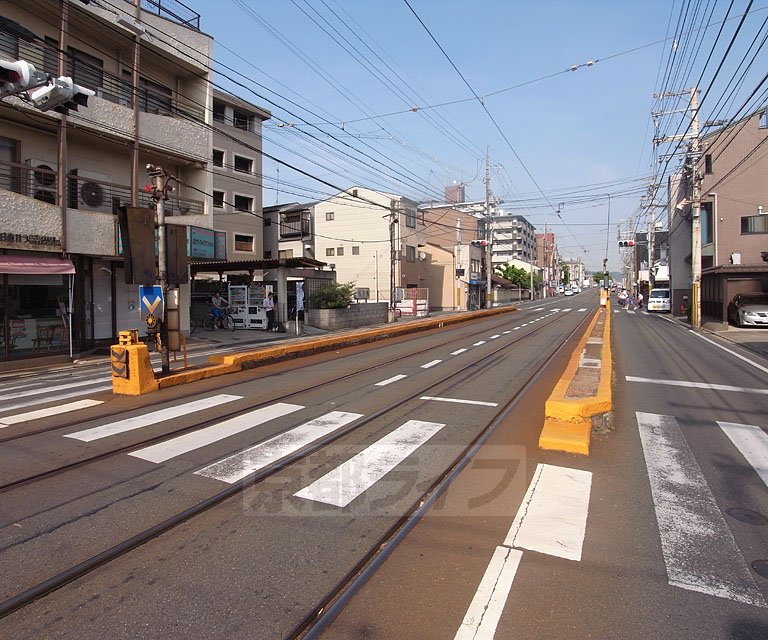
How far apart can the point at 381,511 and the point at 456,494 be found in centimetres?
77

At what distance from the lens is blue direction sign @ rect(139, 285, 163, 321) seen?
384 inches

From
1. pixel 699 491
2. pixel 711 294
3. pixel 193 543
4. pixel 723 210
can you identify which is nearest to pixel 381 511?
pixel 193 543

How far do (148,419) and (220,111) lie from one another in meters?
29.9

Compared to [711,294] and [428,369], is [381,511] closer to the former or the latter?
[428,369]

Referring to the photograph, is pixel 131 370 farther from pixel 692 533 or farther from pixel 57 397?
pixel 692 533

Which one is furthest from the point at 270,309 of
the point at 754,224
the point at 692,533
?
the point at 754,224

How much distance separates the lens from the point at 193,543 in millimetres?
3641

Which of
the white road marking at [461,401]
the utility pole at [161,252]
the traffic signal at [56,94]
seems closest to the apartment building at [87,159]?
the utility pole at [161,252]

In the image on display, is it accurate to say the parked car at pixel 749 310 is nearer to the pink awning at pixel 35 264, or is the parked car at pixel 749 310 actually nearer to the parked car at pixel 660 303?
the parked car at pixel 660 303

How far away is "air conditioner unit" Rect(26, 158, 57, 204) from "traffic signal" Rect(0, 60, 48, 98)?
30.0 feet

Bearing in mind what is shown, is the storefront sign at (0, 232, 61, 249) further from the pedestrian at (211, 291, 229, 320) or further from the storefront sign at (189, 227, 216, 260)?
the pedestrian at (211, 291, 229, 320)

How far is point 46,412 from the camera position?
7.62 meters

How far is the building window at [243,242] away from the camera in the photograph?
33.5 m

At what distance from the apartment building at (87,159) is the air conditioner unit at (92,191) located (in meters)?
0.04
